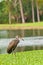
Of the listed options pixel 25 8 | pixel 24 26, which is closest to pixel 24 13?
pixel 25 8

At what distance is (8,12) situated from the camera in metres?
55.4

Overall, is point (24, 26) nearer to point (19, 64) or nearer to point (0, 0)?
point (0, 0)

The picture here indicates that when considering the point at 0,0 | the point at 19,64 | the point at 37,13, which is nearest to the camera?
A: the point at 19,64

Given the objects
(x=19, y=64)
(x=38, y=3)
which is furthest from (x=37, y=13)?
(x=19, y=64)

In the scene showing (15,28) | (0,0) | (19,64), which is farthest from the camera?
(0,0)

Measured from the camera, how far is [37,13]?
51.1 m

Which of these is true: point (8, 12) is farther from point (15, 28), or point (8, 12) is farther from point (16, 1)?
point (15, 28)

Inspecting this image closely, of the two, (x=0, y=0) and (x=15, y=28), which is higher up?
(x=0, y=0)

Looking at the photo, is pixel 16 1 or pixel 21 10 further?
pixel 16 1

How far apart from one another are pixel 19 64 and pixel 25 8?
4547 centimetres

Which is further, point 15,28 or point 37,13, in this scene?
point 37,13

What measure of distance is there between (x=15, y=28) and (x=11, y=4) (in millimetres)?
11393

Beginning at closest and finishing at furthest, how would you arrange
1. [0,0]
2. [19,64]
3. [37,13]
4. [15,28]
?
[19,64], [15,28], [37,13], [0,0]

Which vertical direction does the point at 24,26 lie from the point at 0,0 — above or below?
below
